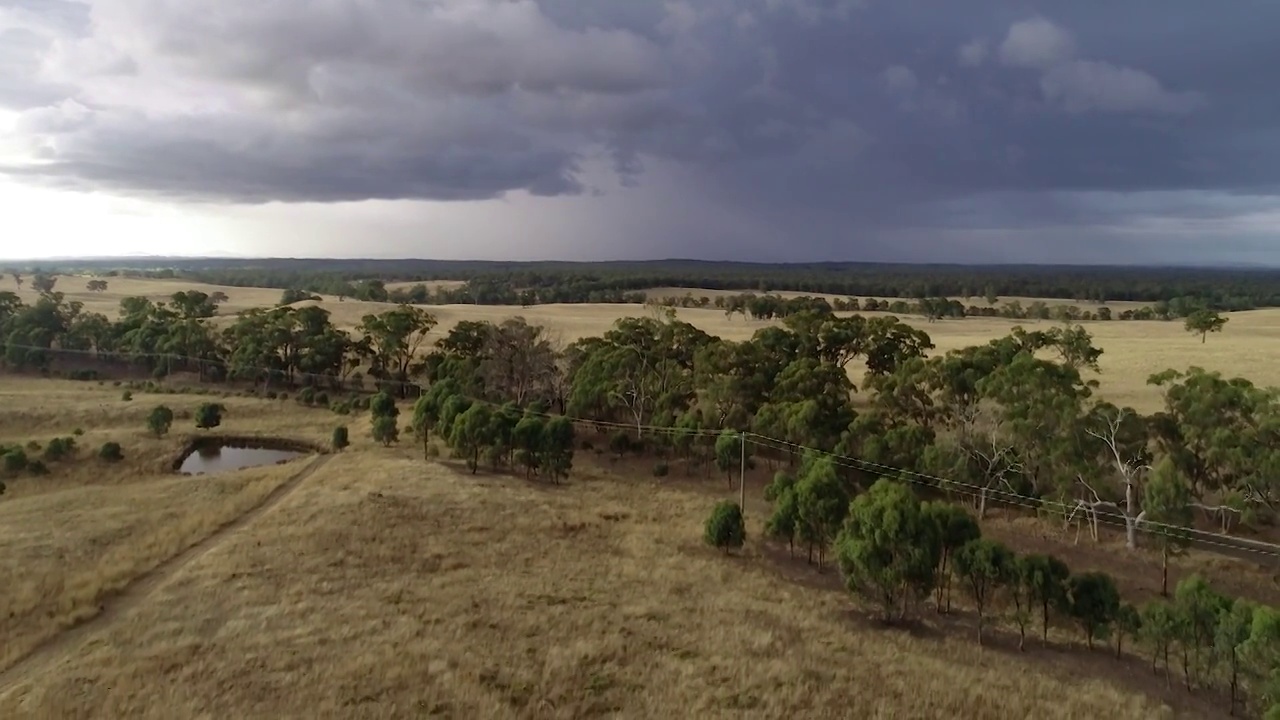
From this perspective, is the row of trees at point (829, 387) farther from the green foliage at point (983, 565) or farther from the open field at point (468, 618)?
the green foliage at point (983, 565)

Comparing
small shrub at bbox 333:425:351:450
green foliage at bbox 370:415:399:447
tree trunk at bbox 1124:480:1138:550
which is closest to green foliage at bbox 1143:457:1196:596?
tree trunk at bbox 1124:480:1138:550

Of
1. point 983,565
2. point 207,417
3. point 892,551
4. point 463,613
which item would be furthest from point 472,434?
point 983,565

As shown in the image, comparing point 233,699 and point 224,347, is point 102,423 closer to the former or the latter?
point 224,347

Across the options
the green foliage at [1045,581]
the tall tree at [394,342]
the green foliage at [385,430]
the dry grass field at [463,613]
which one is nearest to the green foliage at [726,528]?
the dry grass field at [463,613]

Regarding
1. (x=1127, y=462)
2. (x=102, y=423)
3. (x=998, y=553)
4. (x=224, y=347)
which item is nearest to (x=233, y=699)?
(x=998, y=553)

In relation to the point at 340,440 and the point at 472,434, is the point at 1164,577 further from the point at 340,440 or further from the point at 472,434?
the point at 340,440
